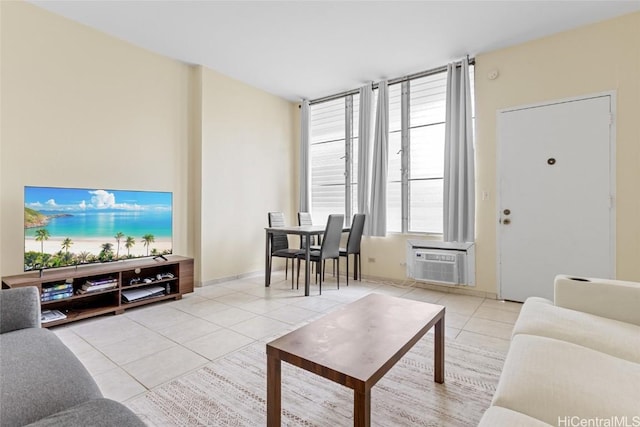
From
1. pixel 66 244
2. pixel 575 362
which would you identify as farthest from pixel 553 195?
pixel 66 244

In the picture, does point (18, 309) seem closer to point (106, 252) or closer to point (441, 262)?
point (106, 252)

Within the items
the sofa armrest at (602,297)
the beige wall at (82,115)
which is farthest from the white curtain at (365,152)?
the sofa armrest at (602,297)

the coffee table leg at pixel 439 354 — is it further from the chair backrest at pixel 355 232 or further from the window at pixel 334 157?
the window at pixel 334 157

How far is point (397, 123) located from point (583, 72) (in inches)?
79.0

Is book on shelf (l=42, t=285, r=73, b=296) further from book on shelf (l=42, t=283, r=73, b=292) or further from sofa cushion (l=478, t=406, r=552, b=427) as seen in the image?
sofa cushion (l=478, t=406, r=552, b=427)

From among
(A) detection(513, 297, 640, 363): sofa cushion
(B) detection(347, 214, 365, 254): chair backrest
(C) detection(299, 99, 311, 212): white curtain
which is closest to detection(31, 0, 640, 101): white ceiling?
(C) detection(299, 99, 311, 212): white curtain

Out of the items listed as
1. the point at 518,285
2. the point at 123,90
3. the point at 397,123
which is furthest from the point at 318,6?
the point at 518,285

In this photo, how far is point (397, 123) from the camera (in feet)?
14.1

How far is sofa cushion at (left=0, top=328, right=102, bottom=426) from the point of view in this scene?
0.95 metres

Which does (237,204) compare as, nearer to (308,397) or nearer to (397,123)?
(397,123)

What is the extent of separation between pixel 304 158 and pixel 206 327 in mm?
3289

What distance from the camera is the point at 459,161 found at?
12.0 feet

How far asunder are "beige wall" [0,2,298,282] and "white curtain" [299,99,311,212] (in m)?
0.31

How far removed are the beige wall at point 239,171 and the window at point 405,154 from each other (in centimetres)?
84
